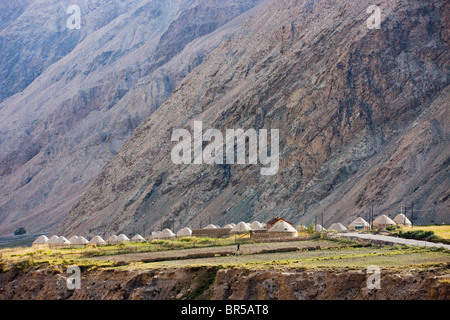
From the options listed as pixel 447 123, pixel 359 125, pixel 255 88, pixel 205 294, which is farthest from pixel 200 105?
pixel 205 294

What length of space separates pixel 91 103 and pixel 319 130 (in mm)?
84368

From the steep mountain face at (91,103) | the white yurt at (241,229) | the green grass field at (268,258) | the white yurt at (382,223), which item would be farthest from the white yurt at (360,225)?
the steep mountain face at (91,103)

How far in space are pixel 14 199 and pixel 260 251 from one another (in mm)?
115968

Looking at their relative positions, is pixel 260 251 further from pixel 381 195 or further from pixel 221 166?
pixel 221 166

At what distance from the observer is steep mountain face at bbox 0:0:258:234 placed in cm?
14438

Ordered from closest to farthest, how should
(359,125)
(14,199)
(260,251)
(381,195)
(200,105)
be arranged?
(260,251), (381,195), (359,125), (200,105), (14,199)

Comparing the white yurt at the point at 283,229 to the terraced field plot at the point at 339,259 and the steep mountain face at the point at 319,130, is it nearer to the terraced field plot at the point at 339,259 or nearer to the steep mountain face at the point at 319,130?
the terraced field plot at the point at 339,259

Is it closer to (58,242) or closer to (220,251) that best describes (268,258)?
(220,251)

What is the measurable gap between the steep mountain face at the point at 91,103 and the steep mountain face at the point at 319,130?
3239 centimetres

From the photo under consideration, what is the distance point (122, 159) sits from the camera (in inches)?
4515

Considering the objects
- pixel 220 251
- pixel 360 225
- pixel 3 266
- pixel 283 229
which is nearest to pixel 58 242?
pixel 283 229

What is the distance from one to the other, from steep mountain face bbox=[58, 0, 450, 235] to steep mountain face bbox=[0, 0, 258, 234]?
3239 centimetres

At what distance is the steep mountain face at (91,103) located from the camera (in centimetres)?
14438

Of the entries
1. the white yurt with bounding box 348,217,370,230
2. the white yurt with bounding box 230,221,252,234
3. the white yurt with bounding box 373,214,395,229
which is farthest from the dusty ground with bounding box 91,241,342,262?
the white yurt with bounding box 348,217,370,230
